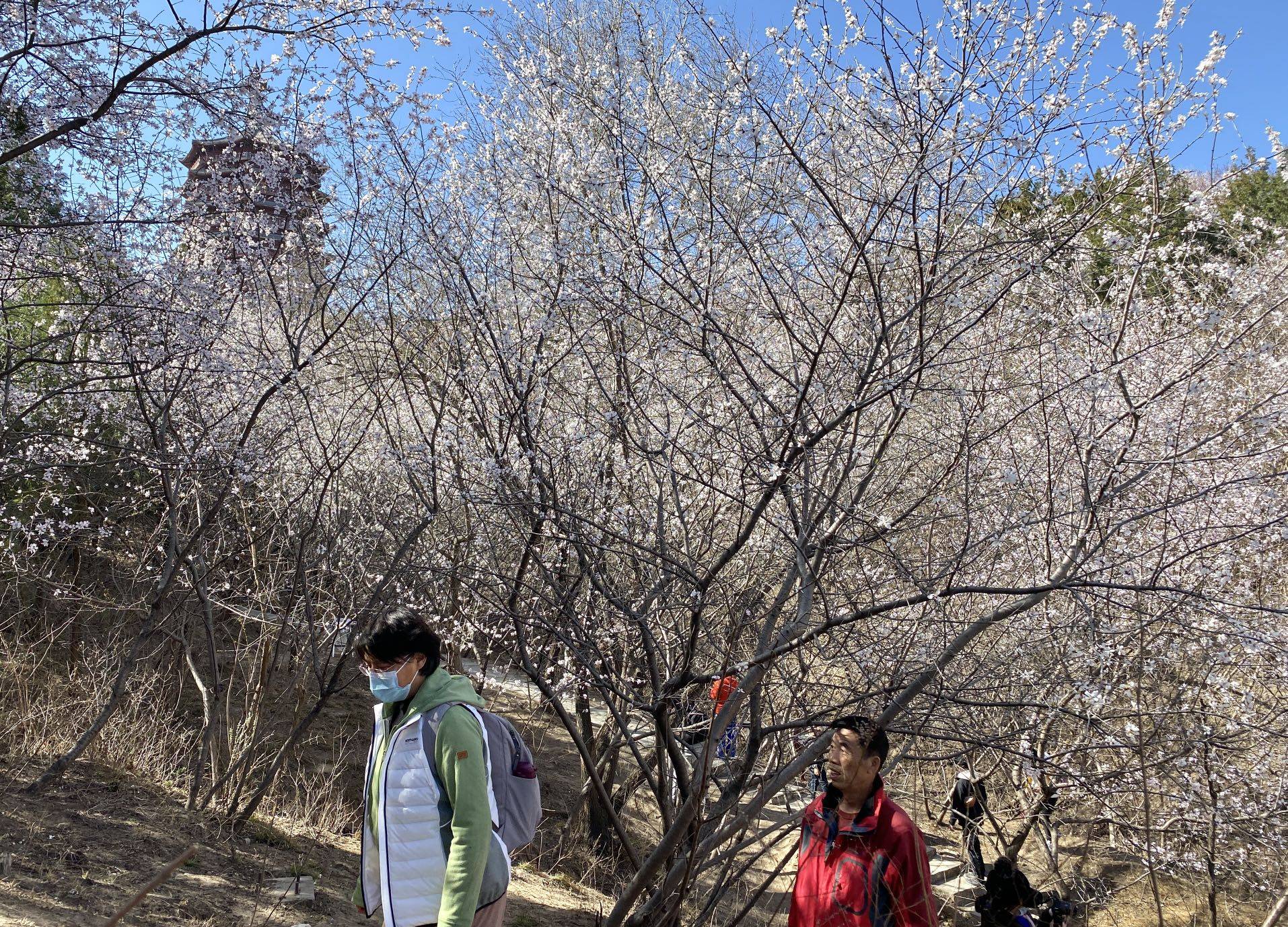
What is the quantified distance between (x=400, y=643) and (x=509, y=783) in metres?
0.46

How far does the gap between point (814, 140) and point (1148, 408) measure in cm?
187

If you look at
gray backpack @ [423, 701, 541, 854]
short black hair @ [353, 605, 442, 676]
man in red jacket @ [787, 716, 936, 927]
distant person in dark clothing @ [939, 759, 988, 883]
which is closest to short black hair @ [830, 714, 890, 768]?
man in red jacket @ [787, 716, 936, 927]

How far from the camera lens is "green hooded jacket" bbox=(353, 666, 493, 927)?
7.37 ft

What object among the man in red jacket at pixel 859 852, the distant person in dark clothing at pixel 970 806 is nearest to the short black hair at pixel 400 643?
the man in red jacket at pixel 859 852

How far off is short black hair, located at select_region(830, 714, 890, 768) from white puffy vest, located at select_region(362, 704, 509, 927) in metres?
1.21

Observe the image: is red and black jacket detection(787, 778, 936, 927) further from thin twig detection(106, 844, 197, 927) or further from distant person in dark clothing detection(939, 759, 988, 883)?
distant person in dark clothing detection(939, 759, 988, 883)

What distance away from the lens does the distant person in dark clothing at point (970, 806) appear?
20.8 ft

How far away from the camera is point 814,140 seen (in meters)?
4.29

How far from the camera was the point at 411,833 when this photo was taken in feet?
7.72

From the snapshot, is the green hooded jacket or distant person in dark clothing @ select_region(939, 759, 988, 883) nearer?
the green hooded jacket

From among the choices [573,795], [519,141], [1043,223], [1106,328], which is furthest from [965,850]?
[519,141]

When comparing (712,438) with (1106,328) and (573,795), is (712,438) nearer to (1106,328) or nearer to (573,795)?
(1106,328)

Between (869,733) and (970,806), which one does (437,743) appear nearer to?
(869,733)

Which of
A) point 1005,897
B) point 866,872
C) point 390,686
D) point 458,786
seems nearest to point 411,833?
point 458,786
